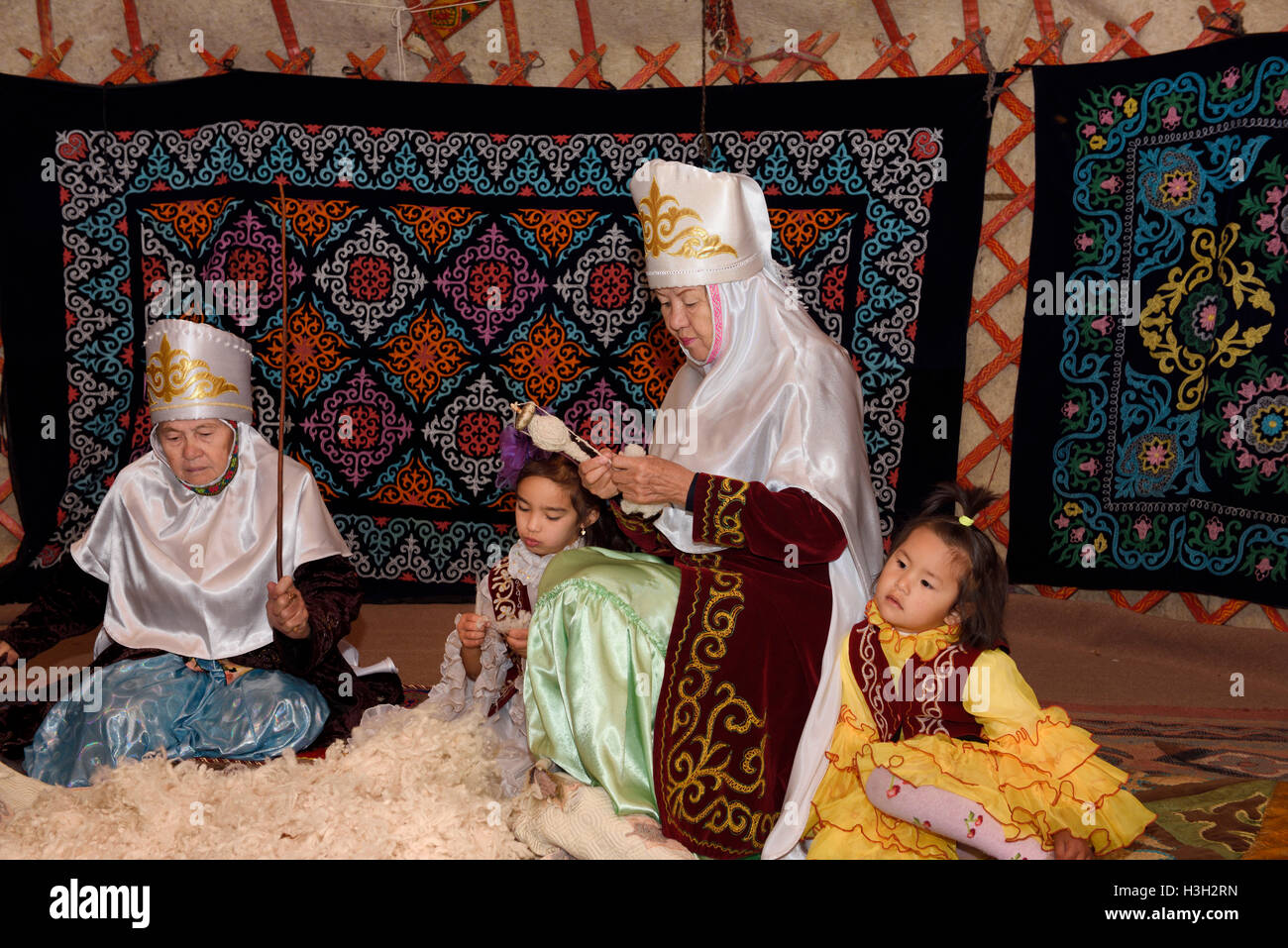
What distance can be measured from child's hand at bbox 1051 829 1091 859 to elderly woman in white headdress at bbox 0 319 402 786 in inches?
47.3

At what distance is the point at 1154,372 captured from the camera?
10.2 ft

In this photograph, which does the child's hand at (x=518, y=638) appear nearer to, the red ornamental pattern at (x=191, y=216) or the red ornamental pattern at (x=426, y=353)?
the red ornamental pattern at (x=426, y=353)

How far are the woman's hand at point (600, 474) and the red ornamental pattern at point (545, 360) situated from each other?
1727 mm

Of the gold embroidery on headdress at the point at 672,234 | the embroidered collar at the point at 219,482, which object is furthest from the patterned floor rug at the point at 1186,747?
the embroidered collar at the point at 219,482

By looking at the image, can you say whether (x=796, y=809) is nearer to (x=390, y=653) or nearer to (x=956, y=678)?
(x=956, y=678)

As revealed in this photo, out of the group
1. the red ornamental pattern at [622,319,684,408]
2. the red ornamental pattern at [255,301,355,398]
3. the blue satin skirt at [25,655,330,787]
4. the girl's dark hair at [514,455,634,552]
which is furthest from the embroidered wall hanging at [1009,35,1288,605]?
the blue satin skirt at [25,655,330,787]

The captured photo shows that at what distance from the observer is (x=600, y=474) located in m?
1.79

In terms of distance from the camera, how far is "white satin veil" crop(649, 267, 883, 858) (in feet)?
5.75

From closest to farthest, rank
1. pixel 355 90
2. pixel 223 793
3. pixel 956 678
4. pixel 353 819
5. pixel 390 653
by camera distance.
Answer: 1. pixel 956 678
2. pixel 353 819
3. pixel 223 793
4. pixel 390 653
5. pixel 355 90

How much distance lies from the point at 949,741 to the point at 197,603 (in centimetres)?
130

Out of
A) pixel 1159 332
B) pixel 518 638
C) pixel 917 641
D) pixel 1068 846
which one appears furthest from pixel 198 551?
pixel 1159 332

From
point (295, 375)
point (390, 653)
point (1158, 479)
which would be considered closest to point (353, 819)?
point (390, 653)

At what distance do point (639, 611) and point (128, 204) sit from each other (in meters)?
2.57

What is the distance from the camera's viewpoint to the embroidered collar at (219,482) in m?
2.12
